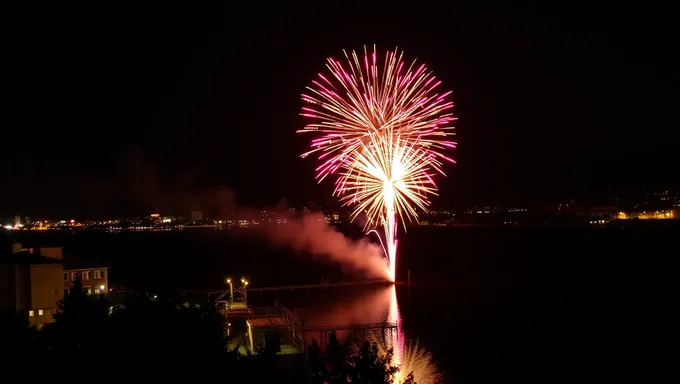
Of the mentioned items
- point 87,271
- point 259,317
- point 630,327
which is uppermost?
point 87,271

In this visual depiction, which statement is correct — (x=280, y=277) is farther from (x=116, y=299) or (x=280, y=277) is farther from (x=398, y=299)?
(x=116, y=299)

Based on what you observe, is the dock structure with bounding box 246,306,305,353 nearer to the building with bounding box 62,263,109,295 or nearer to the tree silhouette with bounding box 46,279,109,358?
the building with bounding box 62,263,109,295

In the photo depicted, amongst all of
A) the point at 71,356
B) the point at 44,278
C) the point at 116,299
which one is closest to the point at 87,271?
the point at 116,299

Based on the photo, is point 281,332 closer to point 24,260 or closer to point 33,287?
point 33,287

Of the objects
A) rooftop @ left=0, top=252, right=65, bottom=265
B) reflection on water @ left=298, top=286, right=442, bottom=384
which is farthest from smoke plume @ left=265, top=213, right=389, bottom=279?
rooftop @ left=0, top=252, right=65, bottom=265

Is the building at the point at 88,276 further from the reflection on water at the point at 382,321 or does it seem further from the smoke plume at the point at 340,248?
the smoke plume at the point at 340,248

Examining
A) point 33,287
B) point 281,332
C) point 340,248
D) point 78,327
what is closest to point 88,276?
point 33,287
